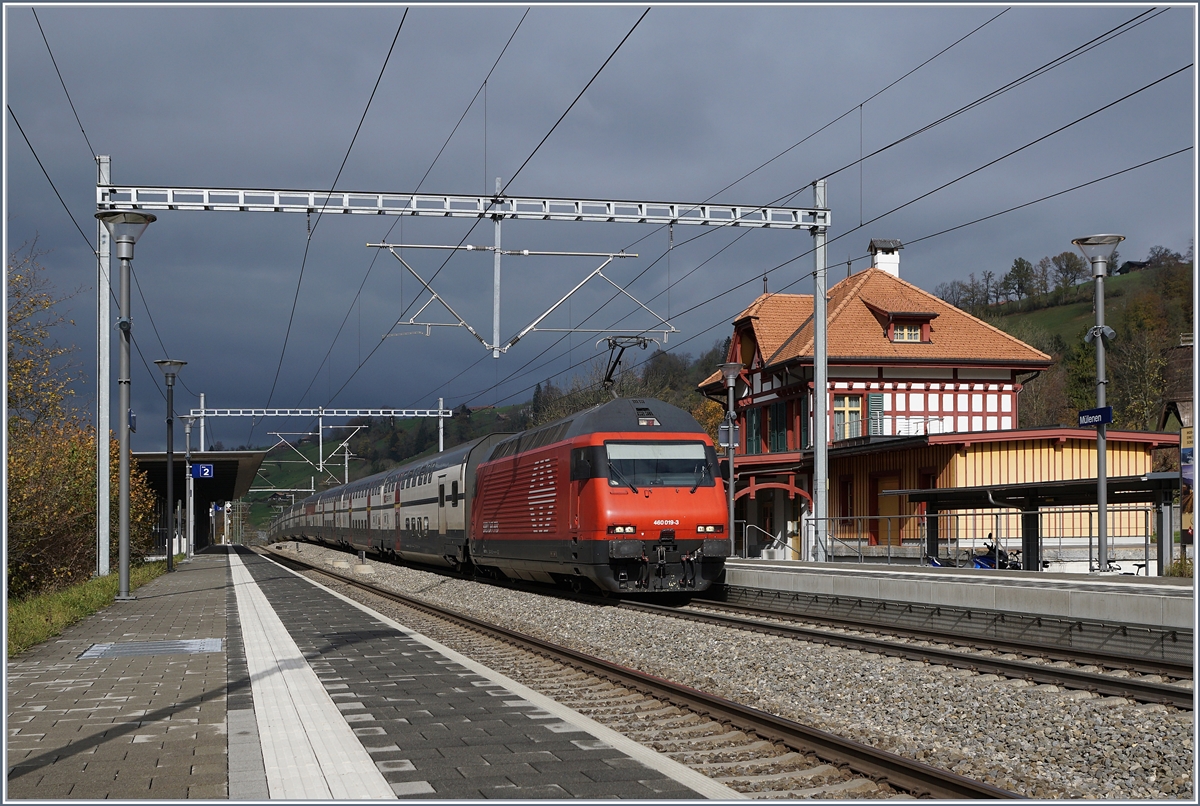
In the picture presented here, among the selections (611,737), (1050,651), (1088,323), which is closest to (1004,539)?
(1050,651)

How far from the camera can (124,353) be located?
20078 millimetres

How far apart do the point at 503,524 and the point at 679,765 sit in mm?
16947

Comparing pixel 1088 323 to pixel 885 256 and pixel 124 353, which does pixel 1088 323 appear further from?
pixel 124 353

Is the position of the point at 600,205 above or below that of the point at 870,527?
above

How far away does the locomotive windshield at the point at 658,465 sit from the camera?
18.3 meters

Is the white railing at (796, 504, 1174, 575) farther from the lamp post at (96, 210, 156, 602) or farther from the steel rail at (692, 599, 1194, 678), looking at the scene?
the lamp post at (96, 210, 156, 602)

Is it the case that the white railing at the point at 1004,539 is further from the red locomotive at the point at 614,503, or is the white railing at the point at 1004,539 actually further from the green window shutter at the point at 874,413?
the green window shutter at the point at 874,413

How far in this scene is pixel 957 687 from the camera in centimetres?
1008

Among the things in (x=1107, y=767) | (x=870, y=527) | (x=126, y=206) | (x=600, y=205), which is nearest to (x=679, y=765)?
(x=1107, y=767)

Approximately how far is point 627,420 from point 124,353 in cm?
938

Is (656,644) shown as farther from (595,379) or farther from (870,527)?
(595,379)

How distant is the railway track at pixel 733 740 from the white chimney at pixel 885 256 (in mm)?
38158

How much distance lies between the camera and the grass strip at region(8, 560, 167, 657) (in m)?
12.9

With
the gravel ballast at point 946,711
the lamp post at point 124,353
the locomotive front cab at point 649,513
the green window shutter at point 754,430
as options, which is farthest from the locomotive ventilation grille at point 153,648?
the green window shutter at point 754,430
